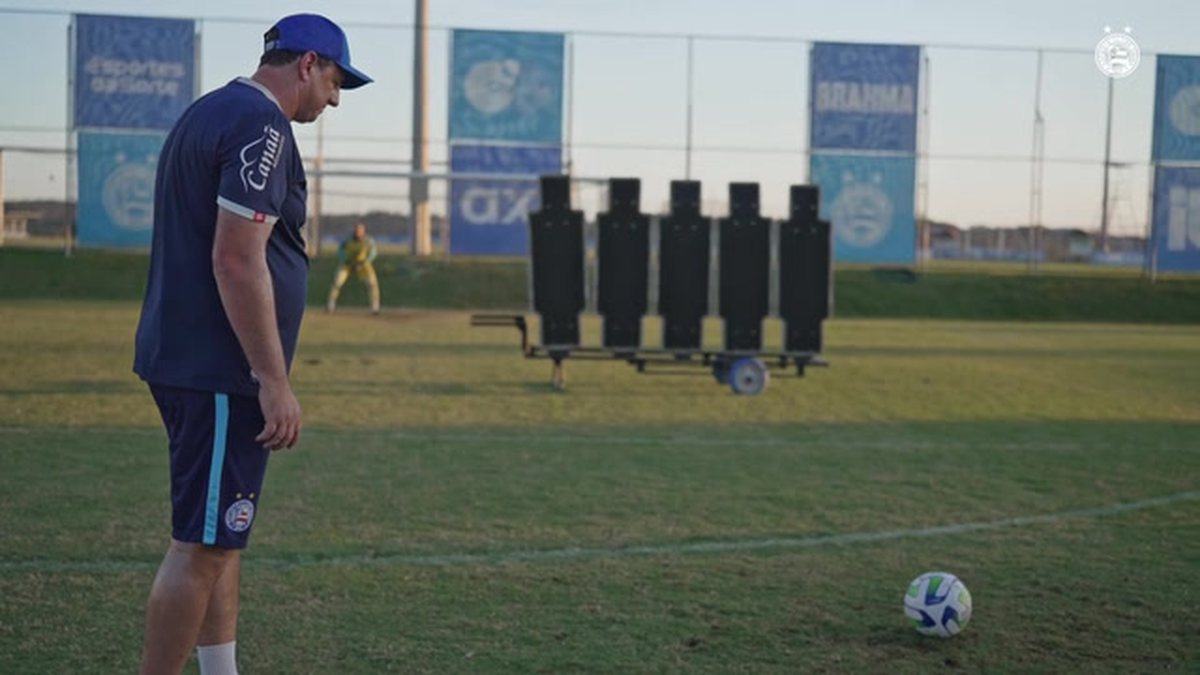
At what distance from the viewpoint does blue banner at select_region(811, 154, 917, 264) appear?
31141 millimetres

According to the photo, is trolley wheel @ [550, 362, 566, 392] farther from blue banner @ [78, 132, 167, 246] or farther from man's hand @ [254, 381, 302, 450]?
blue banner @ [78, 132, 167, 246]

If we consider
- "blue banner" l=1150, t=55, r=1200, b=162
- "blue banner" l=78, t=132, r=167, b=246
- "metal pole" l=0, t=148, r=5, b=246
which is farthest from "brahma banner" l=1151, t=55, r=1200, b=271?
"metal pole" l=0, t=148, r=5, b=246

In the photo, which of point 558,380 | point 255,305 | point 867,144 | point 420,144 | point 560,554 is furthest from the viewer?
point 420,144

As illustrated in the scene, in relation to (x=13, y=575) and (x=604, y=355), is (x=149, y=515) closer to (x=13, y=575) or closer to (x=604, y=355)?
(x=13, y=575)

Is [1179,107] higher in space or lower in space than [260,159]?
higher

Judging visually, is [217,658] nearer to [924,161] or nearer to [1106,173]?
[924,161]

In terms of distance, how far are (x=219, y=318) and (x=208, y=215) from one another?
27cm

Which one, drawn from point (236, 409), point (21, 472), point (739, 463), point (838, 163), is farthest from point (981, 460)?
point (838, 163)

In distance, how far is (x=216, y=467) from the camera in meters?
3.68

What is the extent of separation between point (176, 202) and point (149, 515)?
3.96 meters

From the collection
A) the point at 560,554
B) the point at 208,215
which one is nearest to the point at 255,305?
the point at 208,215

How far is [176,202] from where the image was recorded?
3680mm

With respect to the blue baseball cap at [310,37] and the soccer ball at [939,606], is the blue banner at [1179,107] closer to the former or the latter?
the soccer ball at [939,606]

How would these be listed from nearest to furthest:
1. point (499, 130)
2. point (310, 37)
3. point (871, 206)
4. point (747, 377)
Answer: point (310, 37)
point (747, 377)
point (499, 130)
point (871, 206)
